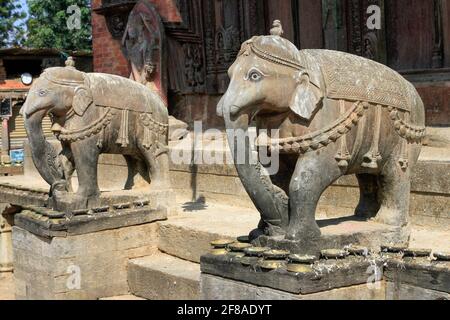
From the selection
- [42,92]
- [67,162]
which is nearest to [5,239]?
[67,162]

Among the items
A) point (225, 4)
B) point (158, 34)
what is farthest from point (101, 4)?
point (225, 4)

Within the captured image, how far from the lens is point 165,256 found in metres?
7.29

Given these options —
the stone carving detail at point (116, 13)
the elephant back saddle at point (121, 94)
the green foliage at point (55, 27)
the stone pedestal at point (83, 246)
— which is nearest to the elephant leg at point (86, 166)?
the stone pedestal at point (83, 246)

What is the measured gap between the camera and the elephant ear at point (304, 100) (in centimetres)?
455

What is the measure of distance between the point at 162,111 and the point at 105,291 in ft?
6.66

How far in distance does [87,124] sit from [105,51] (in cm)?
757

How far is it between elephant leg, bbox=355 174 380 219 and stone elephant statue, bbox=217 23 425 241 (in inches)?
19.4

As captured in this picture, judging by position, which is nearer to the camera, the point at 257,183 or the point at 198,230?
the point at 257,183

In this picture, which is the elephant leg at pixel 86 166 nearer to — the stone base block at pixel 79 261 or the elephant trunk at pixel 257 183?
the stone base block at pixel 79 261

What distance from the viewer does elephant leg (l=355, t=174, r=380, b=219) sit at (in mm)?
5441

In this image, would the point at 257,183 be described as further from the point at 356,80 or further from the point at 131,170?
the point at 131,170

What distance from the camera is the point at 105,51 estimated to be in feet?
47.1

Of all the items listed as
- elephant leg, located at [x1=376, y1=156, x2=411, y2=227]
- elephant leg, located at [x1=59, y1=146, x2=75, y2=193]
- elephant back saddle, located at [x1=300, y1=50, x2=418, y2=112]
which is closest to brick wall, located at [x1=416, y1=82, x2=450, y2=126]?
elephant leg, located at [x1=376, y1=156, x2=411, y2=227]
